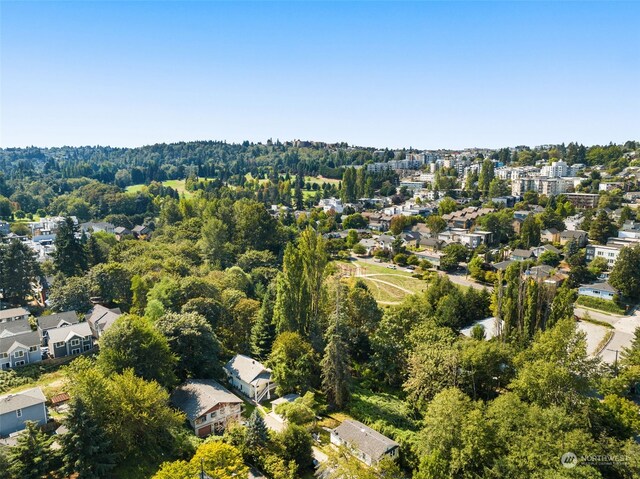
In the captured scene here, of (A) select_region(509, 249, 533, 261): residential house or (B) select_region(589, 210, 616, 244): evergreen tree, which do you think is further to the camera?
(B) select_region(589, 210, 616, 244): evergreen tree

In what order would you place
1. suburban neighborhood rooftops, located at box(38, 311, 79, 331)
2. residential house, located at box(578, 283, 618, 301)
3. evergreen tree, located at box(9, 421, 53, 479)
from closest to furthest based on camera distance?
1. evergreen tree, located at box(9, 421, 53, 479)
2. suburban neighborhood rooftops, located at box(38, 311, 79, 331)
3. residential house, located at box(578, 283, 618, 301)

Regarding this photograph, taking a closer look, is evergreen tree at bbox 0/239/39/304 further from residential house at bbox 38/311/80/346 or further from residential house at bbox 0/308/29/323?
residential house at bbox 38/311/80/346

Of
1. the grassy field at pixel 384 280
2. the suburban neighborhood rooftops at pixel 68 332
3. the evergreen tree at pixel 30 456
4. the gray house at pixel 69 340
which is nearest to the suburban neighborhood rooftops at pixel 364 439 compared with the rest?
the evergreen tree at pixel 30 456

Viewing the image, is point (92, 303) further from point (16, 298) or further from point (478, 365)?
point (478, 365)

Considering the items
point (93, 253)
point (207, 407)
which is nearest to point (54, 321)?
point (93, 253)

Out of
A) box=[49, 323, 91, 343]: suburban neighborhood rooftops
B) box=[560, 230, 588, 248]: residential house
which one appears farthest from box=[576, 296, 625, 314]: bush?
box=[49, 323, 91, 343]: suburban neighborhood rooftops

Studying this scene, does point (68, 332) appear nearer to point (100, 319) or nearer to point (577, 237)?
point (100, 319)
